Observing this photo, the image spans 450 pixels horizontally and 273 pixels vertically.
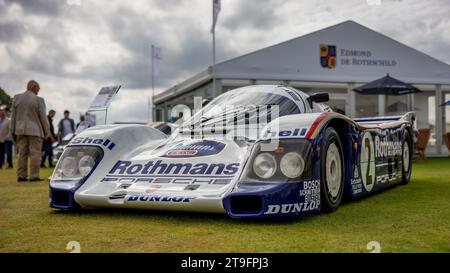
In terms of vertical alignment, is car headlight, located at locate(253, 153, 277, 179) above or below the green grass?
above

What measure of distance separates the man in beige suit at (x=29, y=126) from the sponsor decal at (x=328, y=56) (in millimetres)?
8991

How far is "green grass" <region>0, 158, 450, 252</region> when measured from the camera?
2615 mm

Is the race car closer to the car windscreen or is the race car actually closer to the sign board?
the car windscreen

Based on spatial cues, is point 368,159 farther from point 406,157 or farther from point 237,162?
point 406,157

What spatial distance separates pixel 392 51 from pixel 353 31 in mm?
1517

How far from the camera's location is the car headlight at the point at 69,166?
4.11 meters

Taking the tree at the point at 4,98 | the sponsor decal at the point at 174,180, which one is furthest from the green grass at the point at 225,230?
the tree at the point at 4,98

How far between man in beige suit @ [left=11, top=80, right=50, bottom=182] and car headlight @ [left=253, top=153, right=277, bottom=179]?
4691 millimetres

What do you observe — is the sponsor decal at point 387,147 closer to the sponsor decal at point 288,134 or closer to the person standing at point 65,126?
the sponsor decal at point 288,134

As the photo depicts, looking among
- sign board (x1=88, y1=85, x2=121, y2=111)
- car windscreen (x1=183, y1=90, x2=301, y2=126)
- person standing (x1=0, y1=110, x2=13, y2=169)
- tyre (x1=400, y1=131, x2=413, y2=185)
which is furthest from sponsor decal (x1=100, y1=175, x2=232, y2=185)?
person standing (x1=0, y1=110, x2=13, y2=169)

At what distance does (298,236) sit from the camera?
287 cm

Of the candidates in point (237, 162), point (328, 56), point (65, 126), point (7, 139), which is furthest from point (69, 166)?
point (328, 56)
